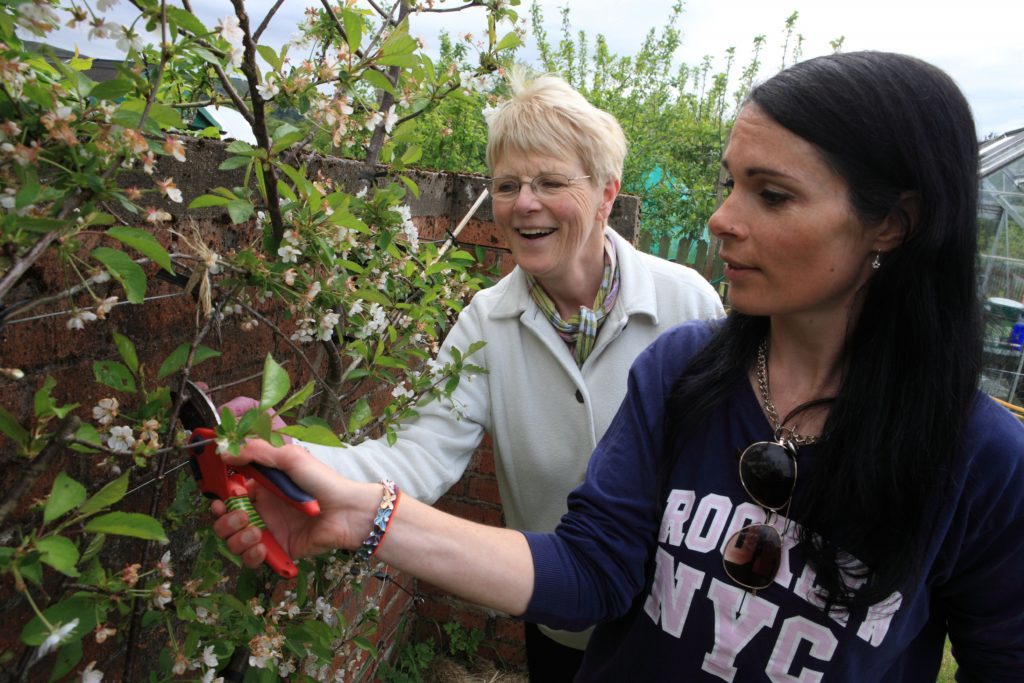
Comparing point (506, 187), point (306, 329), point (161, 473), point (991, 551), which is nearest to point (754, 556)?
point (991, 551)

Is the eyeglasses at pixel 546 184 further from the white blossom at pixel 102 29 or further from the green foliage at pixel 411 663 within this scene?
the green foliage at pixel 411 663

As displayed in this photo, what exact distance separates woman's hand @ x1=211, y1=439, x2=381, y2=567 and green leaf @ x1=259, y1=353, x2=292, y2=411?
0.22 m

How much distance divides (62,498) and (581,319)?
146 cm

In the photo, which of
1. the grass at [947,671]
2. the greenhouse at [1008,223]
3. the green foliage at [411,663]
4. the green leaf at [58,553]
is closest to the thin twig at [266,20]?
the green leaf at [58,553]

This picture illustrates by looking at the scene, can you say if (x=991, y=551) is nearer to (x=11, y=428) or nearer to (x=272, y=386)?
(x=272, y=386)

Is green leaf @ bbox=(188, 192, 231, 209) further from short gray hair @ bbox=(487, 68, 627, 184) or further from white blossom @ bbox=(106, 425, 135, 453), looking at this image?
short gray hair @ bbox=(487, 68, 627, 184)

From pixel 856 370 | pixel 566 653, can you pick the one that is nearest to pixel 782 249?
pixel 856 370

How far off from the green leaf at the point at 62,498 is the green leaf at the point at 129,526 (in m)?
0.03

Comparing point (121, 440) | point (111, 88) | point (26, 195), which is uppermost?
point (111, 88)

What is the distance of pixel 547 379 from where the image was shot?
7.15 ft

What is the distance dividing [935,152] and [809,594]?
73 centimetres

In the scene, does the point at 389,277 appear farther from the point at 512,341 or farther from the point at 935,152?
the point at 935,152

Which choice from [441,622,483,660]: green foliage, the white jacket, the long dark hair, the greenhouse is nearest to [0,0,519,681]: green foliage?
the white jacket

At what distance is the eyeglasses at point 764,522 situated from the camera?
1.33 metres
